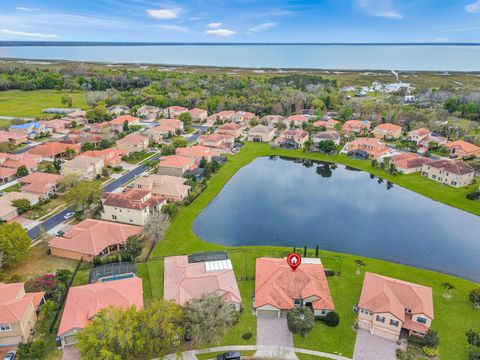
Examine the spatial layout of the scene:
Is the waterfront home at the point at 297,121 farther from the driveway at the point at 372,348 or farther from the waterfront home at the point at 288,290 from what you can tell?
the driveway at the point at 372,348

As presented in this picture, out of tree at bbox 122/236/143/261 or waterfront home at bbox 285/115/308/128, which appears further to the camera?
waterfront home at bbox 285/115/308/128

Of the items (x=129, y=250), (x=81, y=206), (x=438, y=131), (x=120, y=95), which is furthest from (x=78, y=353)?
(x=120, y=95)

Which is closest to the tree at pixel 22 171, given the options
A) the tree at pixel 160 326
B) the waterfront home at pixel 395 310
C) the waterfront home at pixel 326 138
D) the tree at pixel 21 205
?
the tree at pixel 21 205

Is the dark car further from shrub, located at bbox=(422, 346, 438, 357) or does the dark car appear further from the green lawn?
the green lawn

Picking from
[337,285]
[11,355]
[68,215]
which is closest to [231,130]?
[68,215]

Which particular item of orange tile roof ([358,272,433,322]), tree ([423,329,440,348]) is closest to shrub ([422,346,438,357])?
tree ([423,329,440,348])

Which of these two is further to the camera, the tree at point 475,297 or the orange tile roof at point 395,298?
the tree at point 475,297

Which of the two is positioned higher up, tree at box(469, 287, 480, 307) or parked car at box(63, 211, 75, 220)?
tree at box(469, 287, 480, 307)
